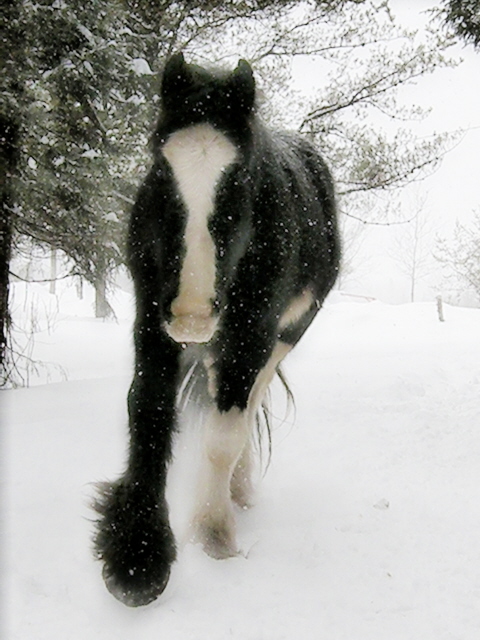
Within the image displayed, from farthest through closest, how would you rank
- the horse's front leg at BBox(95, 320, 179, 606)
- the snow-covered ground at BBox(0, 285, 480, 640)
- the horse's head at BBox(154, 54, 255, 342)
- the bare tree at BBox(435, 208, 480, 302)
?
the bare tree at BBox(435, 208, 480, 302), the horse's front leg at BBox(95, 320, 179, 606), the horse's head at BBox(154, 54, 255, 342), the snow-covered ground at BBox(0, 285, 480, 640)

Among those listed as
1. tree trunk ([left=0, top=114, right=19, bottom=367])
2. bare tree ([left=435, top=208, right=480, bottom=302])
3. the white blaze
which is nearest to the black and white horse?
the white blaze

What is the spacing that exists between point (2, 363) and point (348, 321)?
16516 mm

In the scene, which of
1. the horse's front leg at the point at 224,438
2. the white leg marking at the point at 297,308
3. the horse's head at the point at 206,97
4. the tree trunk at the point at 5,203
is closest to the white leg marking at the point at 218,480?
the horse's front leg at the point at 224,438

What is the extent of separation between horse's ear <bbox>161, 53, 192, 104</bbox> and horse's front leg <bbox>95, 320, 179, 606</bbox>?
90 cm

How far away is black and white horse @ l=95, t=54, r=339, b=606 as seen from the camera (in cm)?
197

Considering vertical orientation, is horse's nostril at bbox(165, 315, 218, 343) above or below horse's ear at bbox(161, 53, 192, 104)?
below

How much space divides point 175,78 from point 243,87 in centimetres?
26

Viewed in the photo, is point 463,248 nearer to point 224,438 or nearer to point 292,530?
point 292,530

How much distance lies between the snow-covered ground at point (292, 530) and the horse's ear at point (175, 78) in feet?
3.84

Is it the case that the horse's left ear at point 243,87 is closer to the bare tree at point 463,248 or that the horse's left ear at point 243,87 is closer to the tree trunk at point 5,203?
the tree trunk at point 5,203

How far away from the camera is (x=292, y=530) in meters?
2.59

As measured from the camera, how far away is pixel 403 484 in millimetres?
3207

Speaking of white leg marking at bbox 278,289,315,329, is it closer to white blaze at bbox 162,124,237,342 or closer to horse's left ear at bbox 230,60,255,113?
white blaze at bbox 162,124,237,342

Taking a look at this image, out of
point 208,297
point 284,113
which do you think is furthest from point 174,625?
point 284,113
